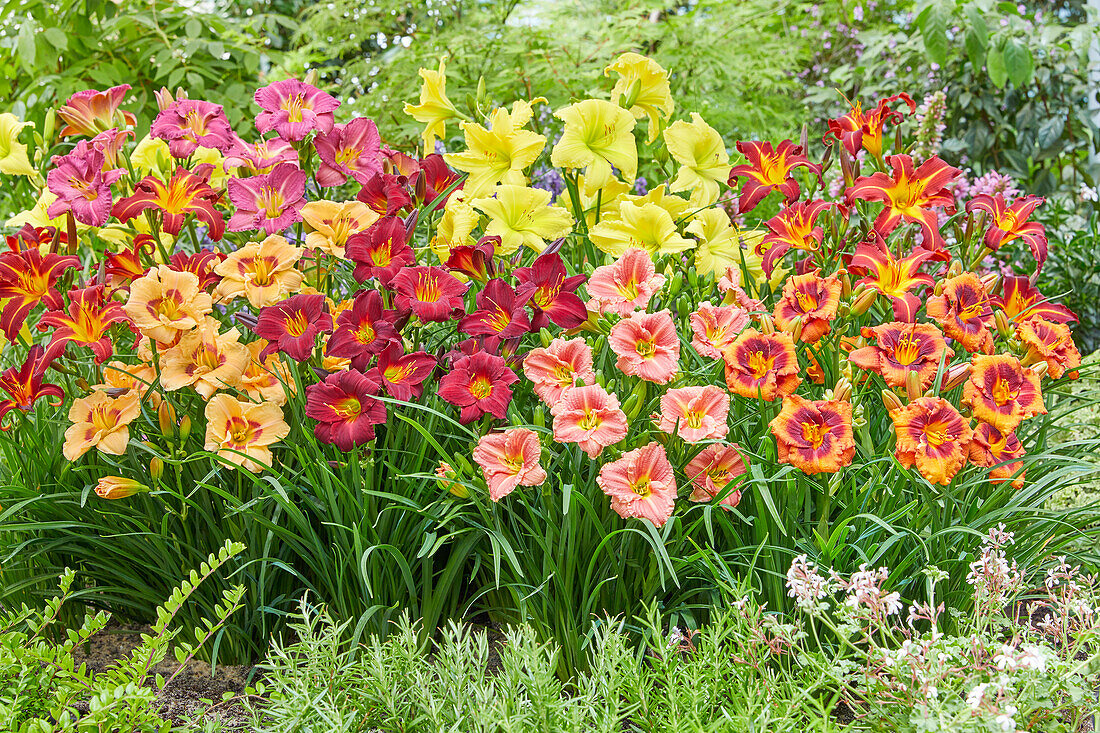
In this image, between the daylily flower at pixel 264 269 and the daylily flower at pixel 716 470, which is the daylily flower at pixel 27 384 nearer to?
the daylily flower at pixel 264 269

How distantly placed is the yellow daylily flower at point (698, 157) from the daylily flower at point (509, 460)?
31.6 inches

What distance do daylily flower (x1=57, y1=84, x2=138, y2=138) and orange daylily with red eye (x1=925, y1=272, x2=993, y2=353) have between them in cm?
184

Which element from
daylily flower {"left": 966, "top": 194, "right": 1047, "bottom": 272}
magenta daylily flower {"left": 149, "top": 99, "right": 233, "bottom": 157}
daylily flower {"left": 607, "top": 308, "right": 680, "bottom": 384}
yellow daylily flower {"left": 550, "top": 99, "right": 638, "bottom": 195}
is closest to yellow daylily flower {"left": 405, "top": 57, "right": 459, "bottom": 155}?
yellow daylily flower {"left": 550, "top": 99, "right": 638, "bottom": 195}

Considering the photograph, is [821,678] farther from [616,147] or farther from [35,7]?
[35,7]

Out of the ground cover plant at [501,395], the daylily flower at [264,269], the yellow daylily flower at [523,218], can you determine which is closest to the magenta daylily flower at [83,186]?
the ground cover plant at [501,395]

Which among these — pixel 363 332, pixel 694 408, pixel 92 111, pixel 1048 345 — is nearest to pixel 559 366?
pixel 694 408

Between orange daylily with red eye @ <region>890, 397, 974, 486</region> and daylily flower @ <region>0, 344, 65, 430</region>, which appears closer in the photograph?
orange daylily with red eye @ <region>890, 397, 974, 486</region>

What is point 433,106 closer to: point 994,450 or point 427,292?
point 427,292

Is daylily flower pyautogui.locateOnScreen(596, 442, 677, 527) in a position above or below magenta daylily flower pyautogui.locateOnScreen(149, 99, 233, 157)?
below

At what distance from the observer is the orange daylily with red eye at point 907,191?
67.4 inches

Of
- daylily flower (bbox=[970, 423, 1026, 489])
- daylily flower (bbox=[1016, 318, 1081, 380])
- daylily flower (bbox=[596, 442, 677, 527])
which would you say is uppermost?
daylily flower (bbox=[596, 442, 677, 527])

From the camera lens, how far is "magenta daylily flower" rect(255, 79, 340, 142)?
5.87ft

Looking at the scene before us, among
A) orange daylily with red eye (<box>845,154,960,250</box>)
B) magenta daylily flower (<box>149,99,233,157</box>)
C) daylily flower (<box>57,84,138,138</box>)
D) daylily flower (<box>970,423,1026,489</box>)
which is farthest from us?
daylily flower (<box>57,84,138,138</box>)

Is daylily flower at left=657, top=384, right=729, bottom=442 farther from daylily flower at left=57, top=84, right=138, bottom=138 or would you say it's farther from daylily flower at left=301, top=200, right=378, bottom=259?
daylily flower at left=57, top=84, right=138, bottom=138
